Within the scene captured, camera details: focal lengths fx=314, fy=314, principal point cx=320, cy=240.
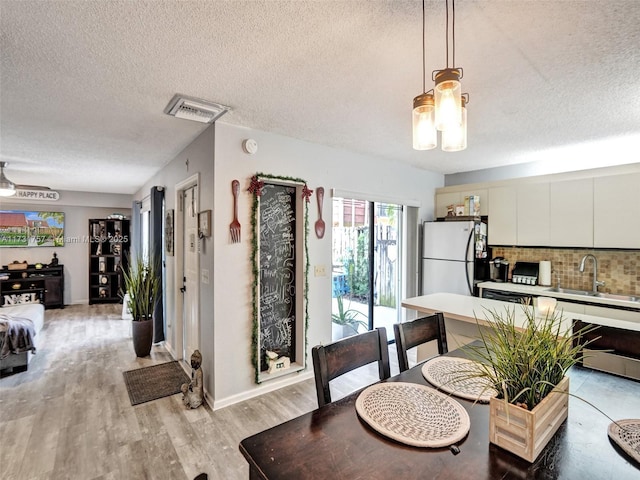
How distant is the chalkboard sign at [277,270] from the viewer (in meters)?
3.12

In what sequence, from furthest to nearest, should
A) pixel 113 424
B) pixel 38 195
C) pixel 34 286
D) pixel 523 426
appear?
pixel 34 286 → pixel 38 195 → pixel 113 424 → pixel 523 426

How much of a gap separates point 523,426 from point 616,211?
11.5 feet

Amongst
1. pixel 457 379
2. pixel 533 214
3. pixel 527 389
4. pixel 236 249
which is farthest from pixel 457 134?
pixel 533 214

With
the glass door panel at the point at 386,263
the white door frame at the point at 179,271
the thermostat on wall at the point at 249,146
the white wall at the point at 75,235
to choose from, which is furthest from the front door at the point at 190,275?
the white wall at the point at 75,235

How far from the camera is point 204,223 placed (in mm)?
2855

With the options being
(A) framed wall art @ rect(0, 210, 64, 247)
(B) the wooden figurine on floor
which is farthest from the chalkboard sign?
(A) framed wall art @ rect(0, 210, 64, 247)

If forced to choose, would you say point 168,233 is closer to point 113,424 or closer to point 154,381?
point 154,381

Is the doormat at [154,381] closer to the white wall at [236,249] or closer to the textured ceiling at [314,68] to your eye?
the white wall at [236,249]

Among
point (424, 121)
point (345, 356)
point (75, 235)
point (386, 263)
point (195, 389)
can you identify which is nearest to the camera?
point (424, 121)

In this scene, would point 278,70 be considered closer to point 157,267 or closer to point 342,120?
point 342,120

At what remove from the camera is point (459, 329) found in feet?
8.41

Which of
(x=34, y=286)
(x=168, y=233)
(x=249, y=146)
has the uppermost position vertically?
(x=249, y=146)

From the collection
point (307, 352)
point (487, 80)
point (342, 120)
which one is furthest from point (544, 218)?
point (307, 352)

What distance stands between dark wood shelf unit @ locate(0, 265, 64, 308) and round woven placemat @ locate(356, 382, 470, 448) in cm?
781
